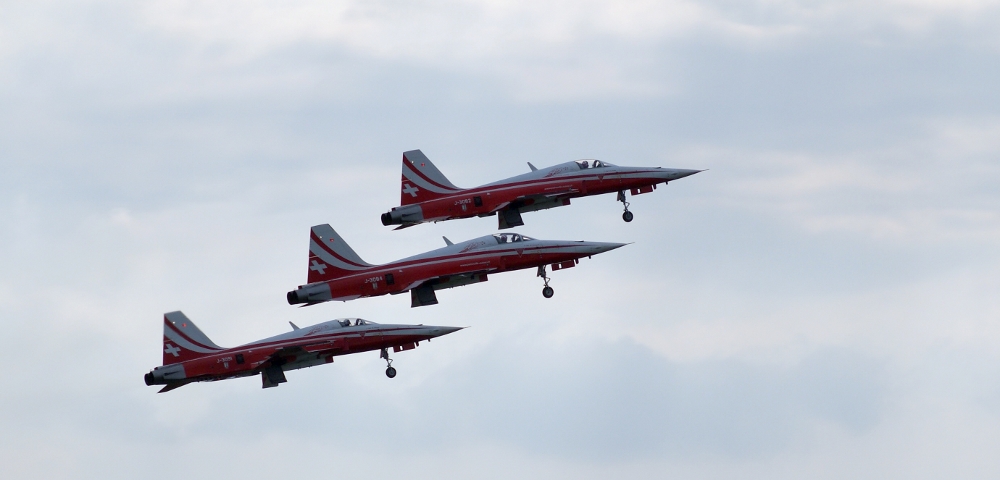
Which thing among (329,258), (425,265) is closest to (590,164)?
(425,265)

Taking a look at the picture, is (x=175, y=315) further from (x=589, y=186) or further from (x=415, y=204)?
(x=589, y=186)

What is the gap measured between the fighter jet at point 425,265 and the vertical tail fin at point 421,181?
3570 mm

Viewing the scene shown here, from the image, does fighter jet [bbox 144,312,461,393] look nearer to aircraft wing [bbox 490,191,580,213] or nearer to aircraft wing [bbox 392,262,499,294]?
aircraft wing [bbox 392,262,499,294]

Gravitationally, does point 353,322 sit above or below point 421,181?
below

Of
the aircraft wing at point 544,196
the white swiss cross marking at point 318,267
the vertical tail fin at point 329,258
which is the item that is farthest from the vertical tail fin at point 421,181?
the white swiss cross marking at point 318,267

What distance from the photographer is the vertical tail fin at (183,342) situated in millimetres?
106938

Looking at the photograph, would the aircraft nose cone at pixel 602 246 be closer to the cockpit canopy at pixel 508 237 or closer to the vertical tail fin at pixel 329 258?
the cockpit canopy at pixel 508 237

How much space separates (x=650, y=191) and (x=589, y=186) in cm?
425

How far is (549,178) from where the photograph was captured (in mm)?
106312

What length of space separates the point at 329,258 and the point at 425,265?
19.6 feet

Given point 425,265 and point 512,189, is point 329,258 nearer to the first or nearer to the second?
point 425,265

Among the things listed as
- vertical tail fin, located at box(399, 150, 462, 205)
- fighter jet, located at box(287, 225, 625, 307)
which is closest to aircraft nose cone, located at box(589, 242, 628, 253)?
fighter jet, located at box(287, 225, 625, 307)

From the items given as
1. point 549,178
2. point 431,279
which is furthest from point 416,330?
point 549,178

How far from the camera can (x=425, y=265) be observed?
10431 centimetres
